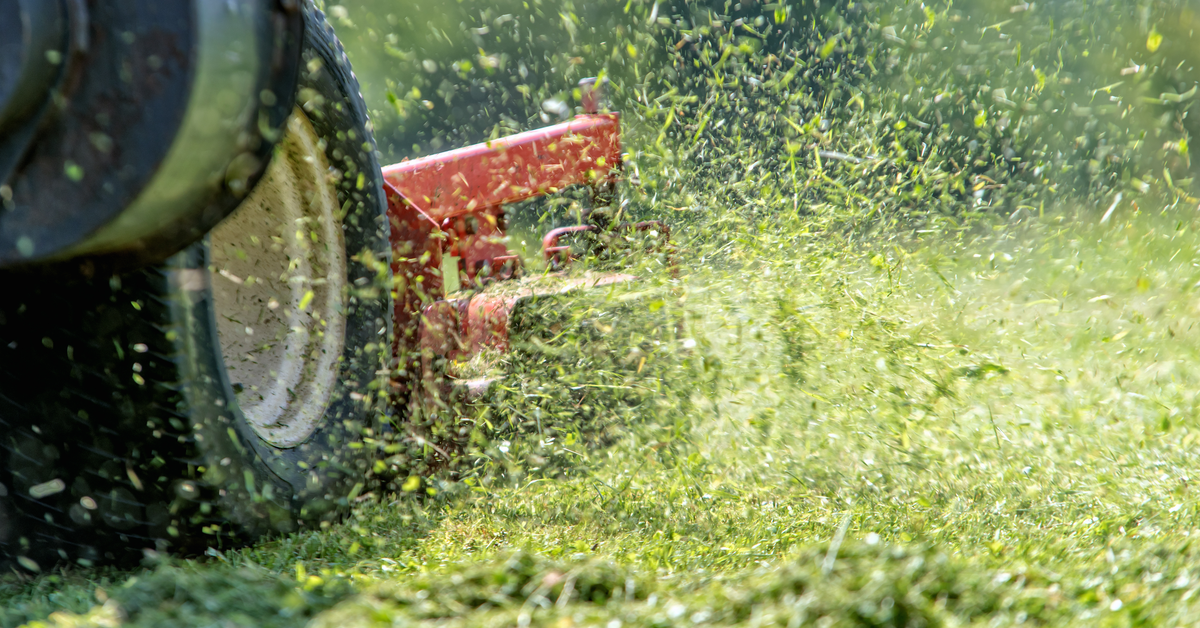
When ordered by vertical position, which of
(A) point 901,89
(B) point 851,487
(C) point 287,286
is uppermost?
(A) point 901,89

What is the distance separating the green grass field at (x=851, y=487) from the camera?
1413mm

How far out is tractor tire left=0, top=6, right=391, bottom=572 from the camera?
5.61ft

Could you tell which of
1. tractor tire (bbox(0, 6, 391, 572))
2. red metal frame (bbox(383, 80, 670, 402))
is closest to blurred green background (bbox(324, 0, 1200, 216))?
red metal frame (bbox(383, 80, 670, 402))

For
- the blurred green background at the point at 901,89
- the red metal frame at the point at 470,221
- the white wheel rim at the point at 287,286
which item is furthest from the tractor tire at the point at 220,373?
the blurred green background at the point at 901,89

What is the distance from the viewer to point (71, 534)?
184 cm

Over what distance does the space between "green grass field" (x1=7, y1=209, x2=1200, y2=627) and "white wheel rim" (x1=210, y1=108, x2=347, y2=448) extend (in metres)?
0.40

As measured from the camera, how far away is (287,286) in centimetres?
240

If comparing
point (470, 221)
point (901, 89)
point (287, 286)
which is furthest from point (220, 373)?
point (901, 89)

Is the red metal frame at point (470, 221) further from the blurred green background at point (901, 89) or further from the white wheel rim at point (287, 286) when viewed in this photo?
the white wheel rim at point (287, 286)

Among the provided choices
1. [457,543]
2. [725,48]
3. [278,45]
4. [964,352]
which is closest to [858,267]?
[964,352]

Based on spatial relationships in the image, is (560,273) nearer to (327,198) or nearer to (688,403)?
(688,403)

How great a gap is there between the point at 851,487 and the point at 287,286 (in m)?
1.58

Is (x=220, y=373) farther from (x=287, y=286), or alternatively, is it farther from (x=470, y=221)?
(x=470, y=221)

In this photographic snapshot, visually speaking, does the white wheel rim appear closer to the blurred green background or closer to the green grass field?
the green grass field
